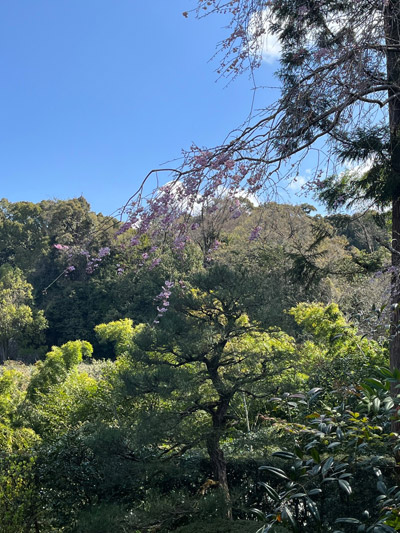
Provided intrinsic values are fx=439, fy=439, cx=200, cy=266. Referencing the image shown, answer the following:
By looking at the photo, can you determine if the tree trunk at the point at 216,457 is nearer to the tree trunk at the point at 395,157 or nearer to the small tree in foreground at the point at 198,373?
the small tree in foreground at the point at 198,373

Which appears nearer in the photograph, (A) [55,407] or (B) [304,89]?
(B) [304,89]

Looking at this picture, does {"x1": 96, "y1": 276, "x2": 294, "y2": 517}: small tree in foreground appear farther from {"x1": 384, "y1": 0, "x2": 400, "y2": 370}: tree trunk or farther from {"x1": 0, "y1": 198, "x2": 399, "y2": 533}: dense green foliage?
{"x1": 384, "y1": 0, "x2": 400, "y2": 370}: tree trunk

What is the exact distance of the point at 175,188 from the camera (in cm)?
189

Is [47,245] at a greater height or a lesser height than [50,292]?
greater

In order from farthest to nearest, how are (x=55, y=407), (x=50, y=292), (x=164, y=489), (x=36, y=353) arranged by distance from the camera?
(x=50, y=292), (x=36, y=353), (x=55, y=407), (x=164, y=489)

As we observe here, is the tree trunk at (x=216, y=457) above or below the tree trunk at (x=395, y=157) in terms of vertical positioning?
below

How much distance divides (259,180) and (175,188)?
0.38 metres

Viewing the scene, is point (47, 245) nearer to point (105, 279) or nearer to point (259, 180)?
point (105, 279)

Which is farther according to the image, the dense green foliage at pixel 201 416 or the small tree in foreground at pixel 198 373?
the small tree in foreground at pixel 198 373

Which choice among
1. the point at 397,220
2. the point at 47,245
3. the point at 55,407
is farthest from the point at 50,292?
the point at 397,220

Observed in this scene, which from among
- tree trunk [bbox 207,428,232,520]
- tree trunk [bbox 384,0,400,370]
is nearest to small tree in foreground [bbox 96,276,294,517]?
tree trunk [bbox 207,428,232,520]

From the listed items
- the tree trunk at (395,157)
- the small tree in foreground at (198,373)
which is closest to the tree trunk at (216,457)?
the small tree in foreground at (198,373)

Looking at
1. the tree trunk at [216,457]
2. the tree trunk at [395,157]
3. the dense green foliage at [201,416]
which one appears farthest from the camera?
the tree trunk at [216,457]

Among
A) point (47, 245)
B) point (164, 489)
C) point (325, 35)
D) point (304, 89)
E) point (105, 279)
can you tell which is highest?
point (47, 245)
